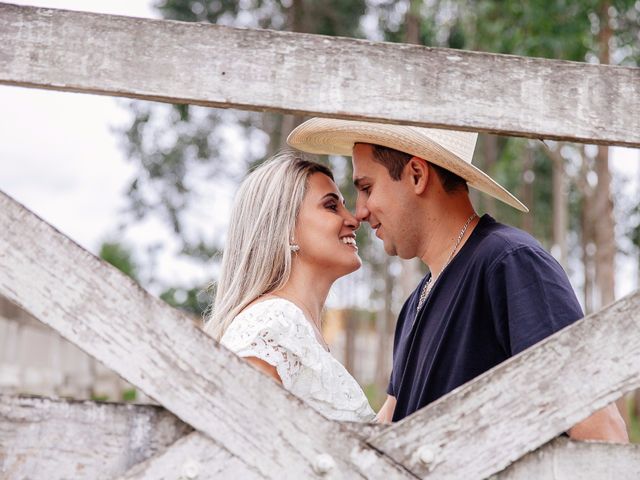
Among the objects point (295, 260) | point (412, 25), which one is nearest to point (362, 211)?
point (295, 260)

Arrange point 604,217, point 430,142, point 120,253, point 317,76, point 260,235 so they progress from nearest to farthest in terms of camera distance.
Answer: point 317,76, point 430,142, point 260,235, point 604,217, point 120,253

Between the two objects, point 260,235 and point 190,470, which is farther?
point 260,235

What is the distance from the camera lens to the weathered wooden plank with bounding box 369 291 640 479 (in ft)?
5.04

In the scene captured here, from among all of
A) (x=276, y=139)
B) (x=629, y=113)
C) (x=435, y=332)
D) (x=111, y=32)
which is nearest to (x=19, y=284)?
(x=111, y=32)

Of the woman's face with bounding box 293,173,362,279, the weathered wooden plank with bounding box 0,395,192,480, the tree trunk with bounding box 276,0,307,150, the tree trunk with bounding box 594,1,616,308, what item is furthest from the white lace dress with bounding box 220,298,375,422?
the tree trunk with bounding box 276,0,307,150

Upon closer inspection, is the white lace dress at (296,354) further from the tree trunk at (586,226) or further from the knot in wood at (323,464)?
the tree trunk at (586,226)

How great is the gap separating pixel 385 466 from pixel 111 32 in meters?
0.87

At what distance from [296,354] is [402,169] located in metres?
0.71

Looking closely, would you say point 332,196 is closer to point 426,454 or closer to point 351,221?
point 351,221

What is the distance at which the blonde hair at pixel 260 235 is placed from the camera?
3217 mm

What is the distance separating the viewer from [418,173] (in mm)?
3043

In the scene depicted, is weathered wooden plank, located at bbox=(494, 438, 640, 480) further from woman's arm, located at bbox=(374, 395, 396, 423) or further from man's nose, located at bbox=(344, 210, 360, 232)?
man's nose, located at bbox=(344, 210, 360, 232)

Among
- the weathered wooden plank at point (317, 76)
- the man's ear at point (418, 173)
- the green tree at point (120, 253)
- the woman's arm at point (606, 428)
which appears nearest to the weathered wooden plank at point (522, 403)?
the weathered wooden plank at point (317, 76)

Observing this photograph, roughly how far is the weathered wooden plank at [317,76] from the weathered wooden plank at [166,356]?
0.28 metres
